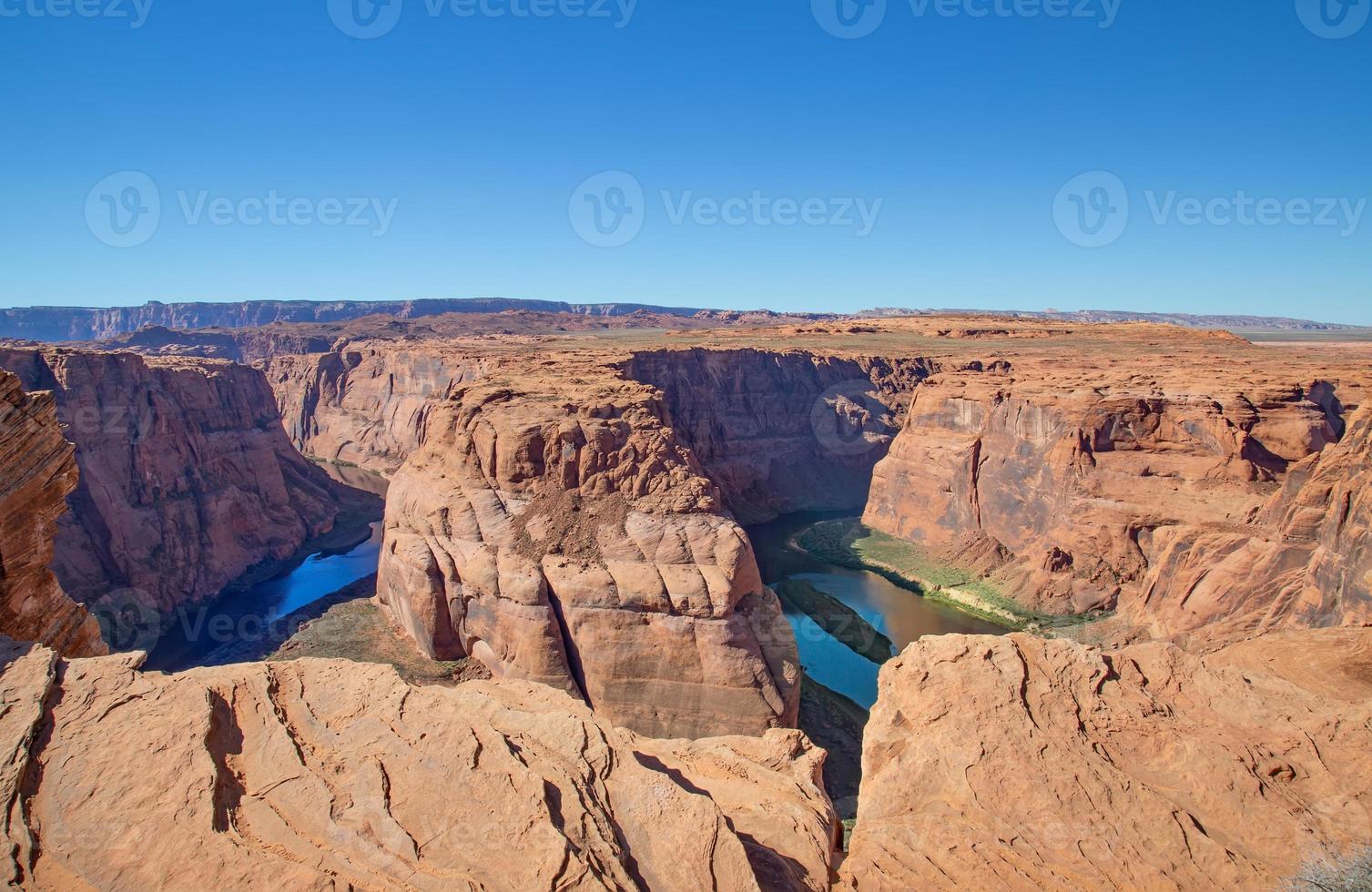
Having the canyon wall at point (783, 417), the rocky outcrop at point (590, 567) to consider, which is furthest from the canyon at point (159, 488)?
the canyon wall at point (783, 417)

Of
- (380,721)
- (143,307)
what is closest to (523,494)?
(380,721)

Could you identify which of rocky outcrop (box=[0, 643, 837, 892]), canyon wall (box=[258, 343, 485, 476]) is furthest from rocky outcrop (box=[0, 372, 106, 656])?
canyon wall (box=[258, 343, 485, 476])

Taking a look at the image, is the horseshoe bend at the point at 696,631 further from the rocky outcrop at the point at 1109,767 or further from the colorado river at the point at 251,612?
the colorado river at the point at 251,612

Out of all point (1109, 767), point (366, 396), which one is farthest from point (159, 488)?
point (1109, 767)

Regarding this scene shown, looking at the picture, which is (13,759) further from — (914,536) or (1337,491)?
(914,536)

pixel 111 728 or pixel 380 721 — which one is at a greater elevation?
pixel 111 728

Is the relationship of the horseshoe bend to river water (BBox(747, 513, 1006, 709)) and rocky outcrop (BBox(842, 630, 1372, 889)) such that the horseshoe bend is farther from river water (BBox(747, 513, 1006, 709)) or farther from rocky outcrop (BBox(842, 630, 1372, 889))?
river water (BBox(747, 513, 1006, 709))
